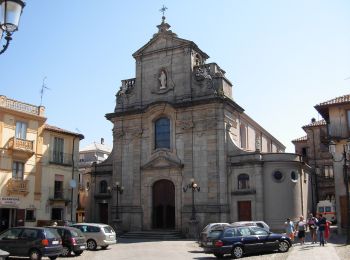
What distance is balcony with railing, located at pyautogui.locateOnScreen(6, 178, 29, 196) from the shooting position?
33.2m

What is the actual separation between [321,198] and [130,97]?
2744 cm

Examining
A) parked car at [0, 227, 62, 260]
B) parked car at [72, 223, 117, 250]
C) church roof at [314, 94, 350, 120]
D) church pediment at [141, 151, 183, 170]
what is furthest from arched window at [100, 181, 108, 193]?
parked car at [0, 227, 62, 260]

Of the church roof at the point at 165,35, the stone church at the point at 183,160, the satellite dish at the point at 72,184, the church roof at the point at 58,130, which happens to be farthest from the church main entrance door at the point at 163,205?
the church roof at the point at 165,35

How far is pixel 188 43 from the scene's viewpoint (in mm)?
37562

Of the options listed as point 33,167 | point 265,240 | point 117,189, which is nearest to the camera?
point 265,240

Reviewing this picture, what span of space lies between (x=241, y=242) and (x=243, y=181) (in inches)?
544

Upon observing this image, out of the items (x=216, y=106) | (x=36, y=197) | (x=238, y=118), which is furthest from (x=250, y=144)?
(x=36, y=197)

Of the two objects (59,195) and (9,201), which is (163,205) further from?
(9,201)

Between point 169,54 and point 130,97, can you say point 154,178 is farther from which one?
point 169,54

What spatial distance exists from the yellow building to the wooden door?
48.8 ft

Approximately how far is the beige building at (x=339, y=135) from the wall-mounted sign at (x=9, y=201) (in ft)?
78.7

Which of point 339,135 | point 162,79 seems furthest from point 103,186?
point 339,135

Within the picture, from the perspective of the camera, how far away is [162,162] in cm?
3691

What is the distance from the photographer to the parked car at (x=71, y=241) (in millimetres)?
21891
